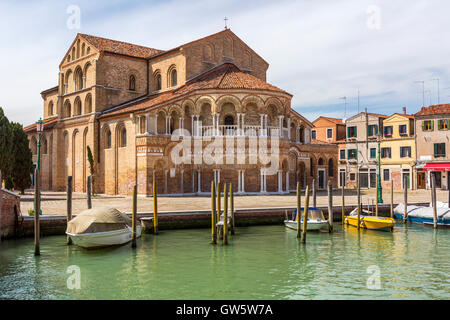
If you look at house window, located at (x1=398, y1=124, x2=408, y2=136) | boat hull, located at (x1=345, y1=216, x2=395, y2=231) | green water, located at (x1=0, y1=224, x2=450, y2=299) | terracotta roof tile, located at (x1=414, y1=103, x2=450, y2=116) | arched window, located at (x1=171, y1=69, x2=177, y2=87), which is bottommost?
green water, located at (x1=0, y1=224, x2=450, y2=299)

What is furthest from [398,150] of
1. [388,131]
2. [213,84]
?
[213,84]

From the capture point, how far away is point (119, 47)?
120 ft

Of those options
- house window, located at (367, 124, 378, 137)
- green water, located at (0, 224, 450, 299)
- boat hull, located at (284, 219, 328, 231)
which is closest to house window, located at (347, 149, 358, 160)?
house window, located at (367, 124, 378, 137)

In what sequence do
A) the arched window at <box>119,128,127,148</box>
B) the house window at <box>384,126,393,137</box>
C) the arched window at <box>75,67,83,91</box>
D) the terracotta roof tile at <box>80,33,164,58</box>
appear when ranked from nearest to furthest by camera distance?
1. the arched window at <box>119,128,127,148</box>
2. the terracotta roof tile at <box>80,33,164,58</box>
3. the arched window at <box>75,67,83,91</box>
4. the house window at <box>384,126,393,137</box>

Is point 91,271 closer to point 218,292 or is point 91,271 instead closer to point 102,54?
point 218,292

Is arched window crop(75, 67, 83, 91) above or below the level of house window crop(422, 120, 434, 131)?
above

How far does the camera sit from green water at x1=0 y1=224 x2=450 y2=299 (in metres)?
10.4

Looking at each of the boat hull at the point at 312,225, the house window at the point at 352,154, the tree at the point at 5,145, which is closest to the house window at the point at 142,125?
the tree at the point at 5,145

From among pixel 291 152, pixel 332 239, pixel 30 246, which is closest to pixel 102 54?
pixel 291 152

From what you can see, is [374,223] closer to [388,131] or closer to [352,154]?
[388,131]

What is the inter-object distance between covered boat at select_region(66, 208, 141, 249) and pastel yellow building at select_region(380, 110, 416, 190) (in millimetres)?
32067

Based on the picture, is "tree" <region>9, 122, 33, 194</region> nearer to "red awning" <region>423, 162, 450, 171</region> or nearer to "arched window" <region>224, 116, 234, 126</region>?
"arched window" <region>224, 116, 234, 126</region>

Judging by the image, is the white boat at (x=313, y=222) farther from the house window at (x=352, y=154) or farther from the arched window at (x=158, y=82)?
the house window at (x=352, y=154)

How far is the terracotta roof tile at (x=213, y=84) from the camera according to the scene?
30203mm
